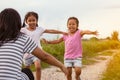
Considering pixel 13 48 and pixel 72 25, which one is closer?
pixel 13 48

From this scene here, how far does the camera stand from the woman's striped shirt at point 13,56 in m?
5.74

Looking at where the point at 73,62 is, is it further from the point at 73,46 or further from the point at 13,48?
the point at 13,48

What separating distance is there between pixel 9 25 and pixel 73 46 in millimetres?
5001

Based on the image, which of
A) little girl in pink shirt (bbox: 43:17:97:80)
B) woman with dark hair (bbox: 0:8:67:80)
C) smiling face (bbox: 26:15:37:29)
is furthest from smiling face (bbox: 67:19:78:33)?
woman with dark hair (bbox: 0:8:67:80)

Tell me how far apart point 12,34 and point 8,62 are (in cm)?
34

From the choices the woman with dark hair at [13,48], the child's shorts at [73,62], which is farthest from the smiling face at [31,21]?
the woman with dark hair at [13,48]

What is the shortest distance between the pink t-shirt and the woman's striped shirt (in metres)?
4.81

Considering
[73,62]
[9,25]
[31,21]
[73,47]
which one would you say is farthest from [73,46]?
[9,25]

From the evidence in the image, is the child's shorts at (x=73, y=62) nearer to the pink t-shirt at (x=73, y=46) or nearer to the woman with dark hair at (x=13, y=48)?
the pink t-shirt at (x=73, y=46)

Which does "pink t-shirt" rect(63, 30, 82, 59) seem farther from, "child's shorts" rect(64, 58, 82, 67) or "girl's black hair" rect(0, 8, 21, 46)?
"girl's black hair" rect(0, 8, 21, 46)

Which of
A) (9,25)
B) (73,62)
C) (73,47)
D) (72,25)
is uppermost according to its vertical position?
(9,25)

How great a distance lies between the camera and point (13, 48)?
583 cm

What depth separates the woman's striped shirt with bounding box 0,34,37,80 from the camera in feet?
18.8

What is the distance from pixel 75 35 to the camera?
1087cm
